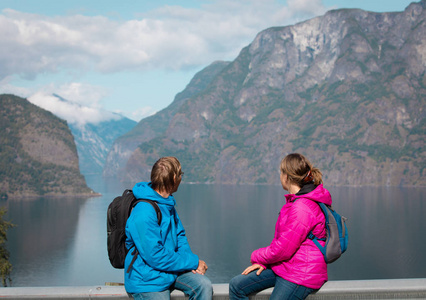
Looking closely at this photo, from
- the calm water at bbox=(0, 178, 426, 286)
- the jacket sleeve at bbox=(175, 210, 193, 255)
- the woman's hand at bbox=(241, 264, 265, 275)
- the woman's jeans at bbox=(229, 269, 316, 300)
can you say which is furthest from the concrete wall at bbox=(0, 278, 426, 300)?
the calm water at bbox=(0, 178, 426, 286)

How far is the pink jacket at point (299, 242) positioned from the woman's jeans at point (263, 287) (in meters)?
0.11

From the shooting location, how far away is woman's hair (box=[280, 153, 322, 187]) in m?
5.12

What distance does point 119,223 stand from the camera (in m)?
4.99

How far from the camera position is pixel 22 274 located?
6531cm

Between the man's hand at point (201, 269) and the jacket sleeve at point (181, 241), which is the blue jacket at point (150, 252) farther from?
the jacket sleeve at point (181, 241)

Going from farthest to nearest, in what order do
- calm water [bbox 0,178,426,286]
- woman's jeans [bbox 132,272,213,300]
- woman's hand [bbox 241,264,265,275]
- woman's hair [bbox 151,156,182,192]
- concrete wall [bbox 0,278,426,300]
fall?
calm water [bbox 0,178,426,286] < woman's hair [bbox 151,156,182,192] < woman's hand [bbox 241,264,265,275] < woman's jeans [bbox 132,272,213,300] < concrete wall [bbox 0,278,426,300]

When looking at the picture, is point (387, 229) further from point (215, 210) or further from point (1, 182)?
point (1, 182)

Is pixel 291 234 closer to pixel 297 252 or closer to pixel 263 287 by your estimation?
pixel 297 252

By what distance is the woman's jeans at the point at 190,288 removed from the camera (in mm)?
4375

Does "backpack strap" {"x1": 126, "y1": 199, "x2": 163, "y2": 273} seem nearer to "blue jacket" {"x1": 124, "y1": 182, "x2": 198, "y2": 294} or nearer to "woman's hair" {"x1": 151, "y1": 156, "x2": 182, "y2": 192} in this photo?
"blue jacket" {"x1": 124, "y1": 182, "x2": 198, "y2": 294}

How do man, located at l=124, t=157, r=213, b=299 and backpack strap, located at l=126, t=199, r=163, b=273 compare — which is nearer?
man, located at l=124, t=157, r=213, b=299

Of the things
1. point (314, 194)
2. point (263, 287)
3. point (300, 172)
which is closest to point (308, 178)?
point (300, 172)

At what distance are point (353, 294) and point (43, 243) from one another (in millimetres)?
95648

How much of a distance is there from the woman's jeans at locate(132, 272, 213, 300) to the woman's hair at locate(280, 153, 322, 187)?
1.53 meters
